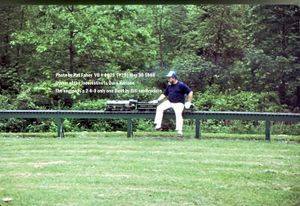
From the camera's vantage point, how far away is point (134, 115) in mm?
3701

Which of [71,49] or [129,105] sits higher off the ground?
[71,49]

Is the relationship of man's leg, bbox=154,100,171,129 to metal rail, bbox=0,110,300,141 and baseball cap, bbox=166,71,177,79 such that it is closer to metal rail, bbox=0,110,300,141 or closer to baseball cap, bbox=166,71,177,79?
metal rail, bbox=0,110,300,141

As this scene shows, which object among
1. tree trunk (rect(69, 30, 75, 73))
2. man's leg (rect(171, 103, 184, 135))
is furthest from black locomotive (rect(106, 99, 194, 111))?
tree trunk (rect(69, 30, 75, 73))

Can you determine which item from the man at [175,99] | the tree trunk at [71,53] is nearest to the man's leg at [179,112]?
the man at [175,99]

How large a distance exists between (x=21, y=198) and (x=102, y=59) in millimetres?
961

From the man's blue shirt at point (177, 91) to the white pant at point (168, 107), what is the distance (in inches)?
Result: 1.0

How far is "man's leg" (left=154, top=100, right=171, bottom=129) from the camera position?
3664 mm

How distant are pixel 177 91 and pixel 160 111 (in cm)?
16

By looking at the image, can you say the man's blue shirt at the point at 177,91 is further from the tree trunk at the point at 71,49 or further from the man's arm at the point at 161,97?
the tree trunk at the point at 71,49

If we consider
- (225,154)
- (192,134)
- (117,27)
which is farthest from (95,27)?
(225,154)

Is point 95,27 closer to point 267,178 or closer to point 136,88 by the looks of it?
point 136,88

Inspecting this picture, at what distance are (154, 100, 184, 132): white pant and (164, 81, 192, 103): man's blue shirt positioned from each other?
3cm

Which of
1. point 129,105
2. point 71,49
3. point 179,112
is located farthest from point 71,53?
point 179,112

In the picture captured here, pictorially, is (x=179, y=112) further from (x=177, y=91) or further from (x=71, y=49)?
(x=71, y=49)
